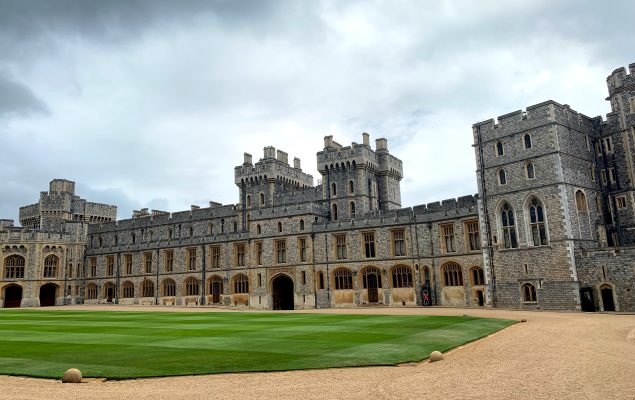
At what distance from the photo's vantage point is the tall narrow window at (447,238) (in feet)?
120

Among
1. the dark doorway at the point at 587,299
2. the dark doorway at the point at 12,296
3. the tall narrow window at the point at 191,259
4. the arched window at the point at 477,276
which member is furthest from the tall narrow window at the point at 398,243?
the dark doorway at the point at 12,296

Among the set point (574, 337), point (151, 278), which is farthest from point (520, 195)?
point (151, 278)

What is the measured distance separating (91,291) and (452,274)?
4358 cm

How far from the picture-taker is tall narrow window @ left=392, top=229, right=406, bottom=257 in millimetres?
38906

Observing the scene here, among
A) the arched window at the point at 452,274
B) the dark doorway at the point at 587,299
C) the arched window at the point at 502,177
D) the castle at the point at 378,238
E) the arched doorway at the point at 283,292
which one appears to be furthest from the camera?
the arched doorway at the point at 283,292

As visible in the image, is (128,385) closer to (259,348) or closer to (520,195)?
(259,348)

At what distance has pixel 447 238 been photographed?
3678 cm

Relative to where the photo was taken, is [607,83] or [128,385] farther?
[607,83]

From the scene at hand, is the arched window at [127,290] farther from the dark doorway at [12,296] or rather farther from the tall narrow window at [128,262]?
the dark doorway at [12,296]

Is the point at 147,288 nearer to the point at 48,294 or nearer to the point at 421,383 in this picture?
the point at 48,294

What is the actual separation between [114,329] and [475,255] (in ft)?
79.9

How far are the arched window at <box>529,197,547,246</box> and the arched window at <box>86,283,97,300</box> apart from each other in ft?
161

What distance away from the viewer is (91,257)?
5972 cm

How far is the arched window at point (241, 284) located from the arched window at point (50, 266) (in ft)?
77.7
